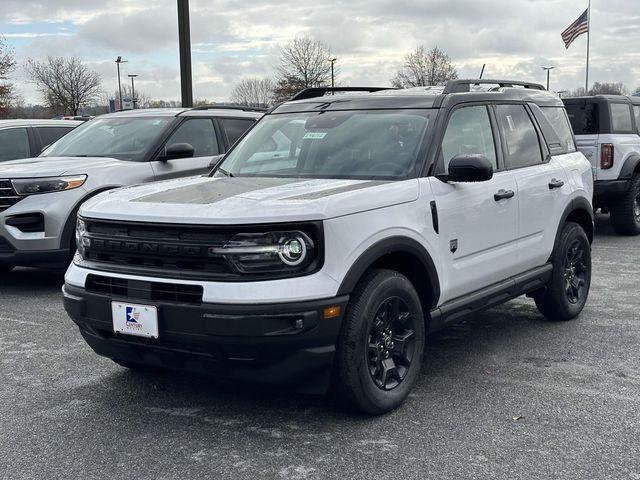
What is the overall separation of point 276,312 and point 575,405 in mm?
1863

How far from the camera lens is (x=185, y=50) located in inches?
498

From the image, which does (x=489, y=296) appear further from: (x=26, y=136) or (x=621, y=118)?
(x=621, y=118)

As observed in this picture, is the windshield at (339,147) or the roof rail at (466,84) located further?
the roof rail at (466,84)

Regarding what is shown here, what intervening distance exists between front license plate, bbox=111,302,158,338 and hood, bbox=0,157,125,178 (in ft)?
12.7

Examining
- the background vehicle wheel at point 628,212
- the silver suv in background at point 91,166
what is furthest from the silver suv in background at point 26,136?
the background vehicle wheel at point 628,212

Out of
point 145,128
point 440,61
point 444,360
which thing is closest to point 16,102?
point 440,61

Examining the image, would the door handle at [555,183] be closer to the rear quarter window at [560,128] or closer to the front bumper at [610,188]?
Result: the rear quarter window at [560,128]

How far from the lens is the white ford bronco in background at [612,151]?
417 inches

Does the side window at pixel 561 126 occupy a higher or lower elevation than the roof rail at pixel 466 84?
lower

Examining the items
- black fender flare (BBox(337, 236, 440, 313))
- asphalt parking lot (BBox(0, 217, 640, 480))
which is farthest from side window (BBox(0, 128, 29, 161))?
black fender flare (BBox(337, 236, 440, 313))

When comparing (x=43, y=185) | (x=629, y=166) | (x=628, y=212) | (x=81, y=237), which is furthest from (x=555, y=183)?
(x=628, y=212)

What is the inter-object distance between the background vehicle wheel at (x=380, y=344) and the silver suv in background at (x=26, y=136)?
6.50 metres

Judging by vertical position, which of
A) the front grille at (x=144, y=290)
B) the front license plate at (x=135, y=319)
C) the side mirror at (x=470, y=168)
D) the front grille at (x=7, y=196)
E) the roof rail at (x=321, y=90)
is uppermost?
the roof rail at (x=321, y=90)

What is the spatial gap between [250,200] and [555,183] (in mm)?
2797
